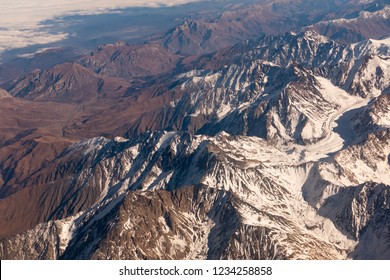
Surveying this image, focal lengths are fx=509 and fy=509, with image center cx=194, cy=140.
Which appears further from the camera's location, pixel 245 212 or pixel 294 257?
pixel 245 212

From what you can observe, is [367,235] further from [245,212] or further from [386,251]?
[245,212]

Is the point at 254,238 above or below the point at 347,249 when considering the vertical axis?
above

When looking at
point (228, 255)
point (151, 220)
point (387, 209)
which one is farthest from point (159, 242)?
point (387, 209)

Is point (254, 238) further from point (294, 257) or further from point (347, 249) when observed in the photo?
point (347, 249)
